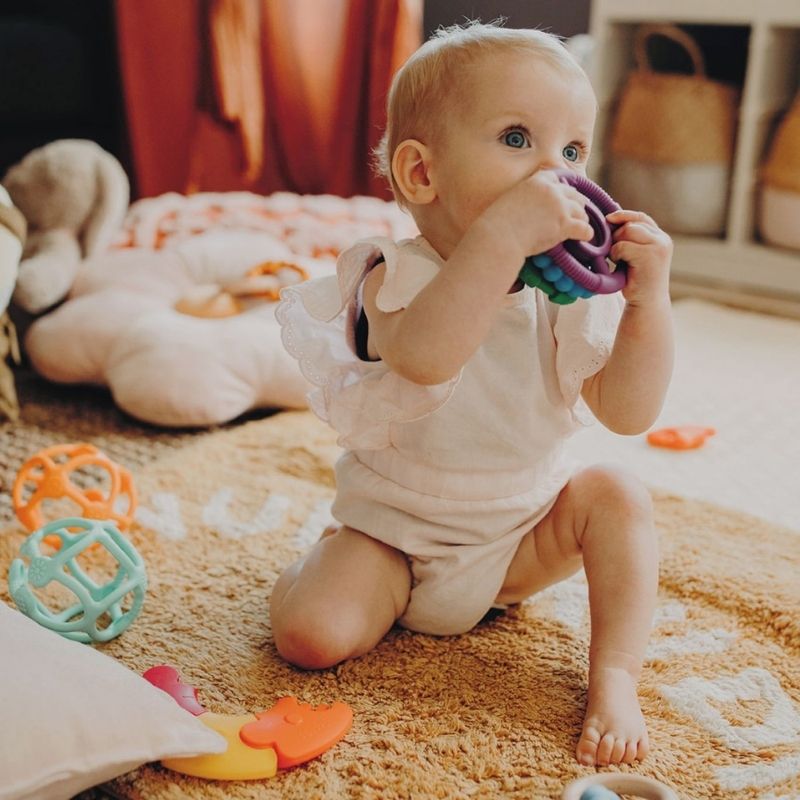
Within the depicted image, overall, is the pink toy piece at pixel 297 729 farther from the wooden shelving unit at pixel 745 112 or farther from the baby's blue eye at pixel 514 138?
the wooden shelving unit at pixel 745 112

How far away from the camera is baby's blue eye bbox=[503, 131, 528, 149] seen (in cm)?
76

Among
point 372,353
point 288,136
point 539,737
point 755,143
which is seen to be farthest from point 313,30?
point 539,737

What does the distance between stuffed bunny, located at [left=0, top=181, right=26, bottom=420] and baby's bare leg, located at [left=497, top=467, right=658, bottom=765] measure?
2.17 ft

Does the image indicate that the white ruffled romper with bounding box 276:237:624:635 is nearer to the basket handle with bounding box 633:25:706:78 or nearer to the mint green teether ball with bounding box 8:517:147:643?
the mint green teether ball with bounding box 8:517:147:643

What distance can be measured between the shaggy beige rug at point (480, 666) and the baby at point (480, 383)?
0.03 m

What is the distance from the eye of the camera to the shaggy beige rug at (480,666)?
0.73 m

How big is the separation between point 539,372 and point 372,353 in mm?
136

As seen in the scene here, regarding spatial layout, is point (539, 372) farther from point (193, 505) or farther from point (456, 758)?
point (193, 505)

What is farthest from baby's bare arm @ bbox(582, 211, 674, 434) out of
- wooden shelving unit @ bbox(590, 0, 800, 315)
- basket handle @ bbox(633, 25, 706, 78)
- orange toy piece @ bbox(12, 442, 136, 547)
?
basket handle @ bbox(633, 25, 706, 78)

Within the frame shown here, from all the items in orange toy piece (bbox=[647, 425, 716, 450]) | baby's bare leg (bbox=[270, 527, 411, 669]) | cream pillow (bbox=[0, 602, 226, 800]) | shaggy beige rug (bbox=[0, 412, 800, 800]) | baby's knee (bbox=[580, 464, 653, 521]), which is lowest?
orange toy piece (bbox=[647, 425, 716, 450])

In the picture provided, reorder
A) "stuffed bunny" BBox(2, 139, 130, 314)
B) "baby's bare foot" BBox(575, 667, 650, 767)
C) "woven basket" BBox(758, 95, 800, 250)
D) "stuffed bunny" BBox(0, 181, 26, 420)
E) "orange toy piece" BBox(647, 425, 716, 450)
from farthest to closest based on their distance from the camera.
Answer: "woven basket" BBox(758, 95, 800, 250) < "stuffed bunny" BBox(2, 139, 130, 314) < "orange toy piece" BBox(647, 425, 716, 450) < "stuffed bunny" BBox(0, 181, 26, 420) < "baby's bare foot" BBox(575, 667, 650, 767)

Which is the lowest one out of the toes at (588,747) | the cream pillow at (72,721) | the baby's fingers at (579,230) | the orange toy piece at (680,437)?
the orange toy piece at (680,437)

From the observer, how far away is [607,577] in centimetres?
84

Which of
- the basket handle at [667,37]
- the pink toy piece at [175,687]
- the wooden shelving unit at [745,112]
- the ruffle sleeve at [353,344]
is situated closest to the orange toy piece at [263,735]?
the pink toy piece at [175,687]
